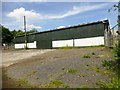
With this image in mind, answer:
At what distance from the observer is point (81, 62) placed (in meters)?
15.1

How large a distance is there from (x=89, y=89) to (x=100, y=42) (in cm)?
2557

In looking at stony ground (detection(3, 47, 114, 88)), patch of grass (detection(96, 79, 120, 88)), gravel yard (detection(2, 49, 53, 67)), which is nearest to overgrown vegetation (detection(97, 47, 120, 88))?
patch of grass (detection(96, 79, 120, 88))

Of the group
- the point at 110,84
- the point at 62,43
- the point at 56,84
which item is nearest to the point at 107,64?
the point at 110,84

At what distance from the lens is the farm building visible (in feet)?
117

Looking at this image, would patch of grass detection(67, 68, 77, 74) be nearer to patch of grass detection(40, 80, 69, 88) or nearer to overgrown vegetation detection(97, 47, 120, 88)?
patch of grass detection(40, 80, 69, 88)

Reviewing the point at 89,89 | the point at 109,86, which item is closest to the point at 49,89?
the point at 89,89

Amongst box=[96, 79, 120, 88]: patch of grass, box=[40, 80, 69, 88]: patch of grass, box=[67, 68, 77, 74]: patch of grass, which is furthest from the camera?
box=[67, 68, 77, 74]: patch of grass

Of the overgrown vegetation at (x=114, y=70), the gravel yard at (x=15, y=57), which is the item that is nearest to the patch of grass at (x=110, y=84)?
the overgrown vegetation at (x=114, y=70)

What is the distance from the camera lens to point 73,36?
4119cm

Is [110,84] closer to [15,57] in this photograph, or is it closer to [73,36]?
[15,57]

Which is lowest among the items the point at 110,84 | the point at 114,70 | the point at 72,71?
the point at 110,84

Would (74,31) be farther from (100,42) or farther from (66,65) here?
(66,65)

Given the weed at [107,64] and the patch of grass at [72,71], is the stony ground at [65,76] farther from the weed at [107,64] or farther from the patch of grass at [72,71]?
the weed at [107,64]

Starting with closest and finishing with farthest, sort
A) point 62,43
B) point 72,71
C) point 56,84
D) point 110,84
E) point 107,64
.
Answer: point 110,84
point 56,84
point 72,71
point 107,64
point 62,43
